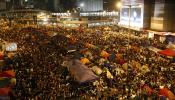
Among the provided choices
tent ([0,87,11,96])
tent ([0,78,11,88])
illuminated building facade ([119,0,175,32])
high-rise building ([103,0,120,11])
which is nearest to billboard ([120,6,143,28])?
illuminated building facade ([119,0,175,32])

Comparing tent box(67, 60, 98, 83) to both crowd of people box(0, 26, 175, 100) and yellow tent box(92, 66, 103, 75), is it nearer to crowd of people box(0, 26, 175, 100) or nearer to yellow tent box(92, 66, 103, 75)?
crowd of people box(0, 26, 175, 100)

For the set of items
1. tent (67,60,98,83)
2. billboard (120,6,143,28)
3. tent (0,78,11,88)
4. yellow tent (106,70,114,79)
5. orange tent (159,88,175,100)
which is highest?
billboard (120,6,143,28)

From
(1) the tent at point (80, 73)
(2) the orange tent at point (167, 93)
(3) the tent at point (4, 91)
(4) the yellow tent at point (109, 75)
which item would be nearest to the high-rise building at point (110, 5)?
(4) the yellow tent at point (109, 75)

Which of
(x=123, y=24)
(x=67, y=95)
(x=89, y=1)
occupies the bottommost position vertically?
(x=67, y=95)

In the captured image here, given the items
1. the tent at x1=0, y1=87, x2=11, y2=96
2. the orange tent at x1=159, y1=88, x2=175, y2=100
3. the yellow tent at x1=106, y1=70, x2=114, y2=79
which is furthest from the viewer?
the yellow tent at x1=106, y1=70, x2=114, y2=79

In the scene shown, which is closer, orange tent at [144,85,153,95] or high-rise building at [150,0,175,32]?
orange tent at [144,85,153,95]

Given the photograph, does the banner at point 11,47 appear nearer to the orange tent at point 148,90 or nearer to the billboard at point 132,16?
the orange tent at point 148,90

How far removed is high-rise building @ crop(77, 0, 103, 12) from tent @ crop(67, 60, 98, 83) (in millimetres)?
78492

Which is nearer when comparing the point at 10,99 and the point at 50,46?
the point at 10,99

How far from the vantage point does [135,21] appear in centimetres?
4872

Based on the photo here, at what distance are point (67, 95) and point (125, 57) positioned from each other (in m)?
10.8

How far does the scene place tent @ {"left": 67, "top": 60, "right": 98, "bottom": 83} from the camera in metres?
17.2

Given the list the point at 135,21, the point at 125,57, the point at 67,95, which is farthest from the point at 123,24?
the point at 67,95

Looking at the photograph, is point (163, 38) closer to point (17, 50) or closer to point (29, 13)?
point (17, 50)
